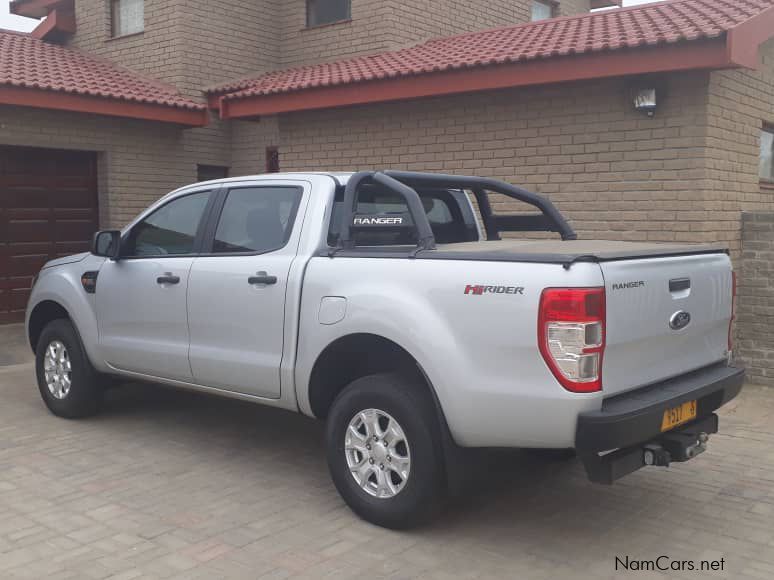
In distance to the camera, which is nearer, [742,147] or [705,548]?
[705,548]

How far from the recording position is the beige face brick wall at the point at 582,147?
26.2ft

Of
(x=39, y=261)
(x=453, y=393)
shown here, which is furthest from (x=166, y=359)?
(x=39, y=261)

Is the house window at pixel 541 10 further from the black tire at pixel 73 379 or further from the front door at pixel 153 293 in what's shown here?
the black tire at pixel 73 379

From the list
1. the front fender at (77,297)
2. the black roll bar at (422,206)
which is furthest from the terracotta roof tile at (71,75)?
the black roll bar at (422,206)

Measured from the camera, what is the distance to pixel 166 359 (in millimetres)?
5617

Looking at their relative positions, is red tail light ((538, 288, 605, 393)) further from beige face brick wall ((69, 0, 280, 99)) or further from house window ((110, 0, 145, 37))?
house window ((110, 0, 145, 37))

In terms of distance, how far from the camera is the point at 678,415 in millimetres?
4066

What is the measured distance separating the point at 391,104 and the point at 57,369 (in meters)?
5.37

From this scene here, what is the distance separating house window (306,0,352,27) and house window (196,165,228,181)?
2.99 metres

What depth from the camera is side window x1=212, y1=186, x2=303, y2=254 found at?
5105 mm

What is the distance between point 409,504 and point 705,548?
4.94 feet

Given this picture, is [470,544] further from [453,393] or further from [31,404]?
[31,404]

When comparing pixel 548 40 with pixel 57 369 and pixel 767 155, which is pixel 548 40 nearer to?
pixel 767 155

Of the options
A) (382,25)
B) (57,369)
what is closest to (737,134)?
(382,25)
